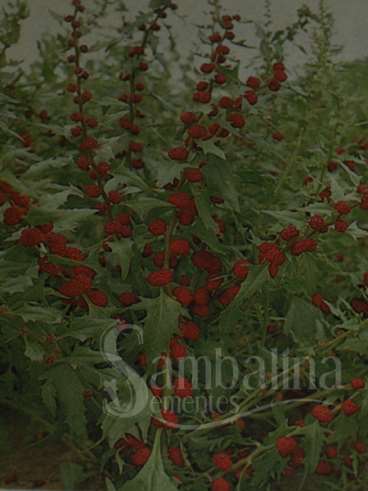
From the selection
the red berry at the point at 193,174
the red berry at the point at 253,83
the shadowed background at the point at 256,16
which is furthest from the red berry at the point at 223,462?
the shadowed background at the point at 256,16

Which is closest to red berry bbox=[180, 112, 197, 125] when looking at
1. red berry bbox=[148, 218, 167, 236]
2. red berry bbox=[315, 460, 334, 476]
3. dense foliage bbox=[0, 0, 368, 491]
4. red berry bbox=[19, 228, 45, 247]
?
dense foliage bbox=[0, 0, 368, 491]

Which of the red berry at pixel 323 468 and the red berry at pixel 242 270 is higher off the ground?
the red berry at pixel 242 270

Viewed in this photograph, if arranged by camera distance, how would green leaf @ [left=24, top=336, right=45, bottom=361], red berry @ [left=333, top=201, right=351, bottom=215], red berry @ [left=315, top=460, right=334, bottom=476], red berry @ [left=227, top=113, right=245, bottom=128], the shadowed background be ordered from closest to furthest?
green leaf @ [left=24, top=336, right=45, bottom=361] < red berry @ [left=333, top=201, right=351, bottom=215] < red berry @ [left=227, top=113, right=245, bottom=128] < red berry @ [left=315, top=460, right=334, bottom=476] < the shadowed background

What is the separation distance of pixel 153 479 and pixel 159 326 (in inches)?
6.1

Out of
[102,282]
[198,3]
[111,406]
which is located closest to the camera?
[111,406]

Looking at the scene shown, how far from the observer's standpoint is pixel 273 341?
1303 millimetres

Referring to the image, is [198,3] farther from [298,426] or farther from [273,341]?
[298,426]

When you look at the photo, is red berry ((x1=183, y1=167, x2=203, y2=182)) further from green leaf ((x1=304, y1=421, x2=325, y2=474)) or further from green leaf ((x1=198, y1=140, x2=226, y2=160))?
green leaf ((x1=304, y1=421, x2=325, y2=474))

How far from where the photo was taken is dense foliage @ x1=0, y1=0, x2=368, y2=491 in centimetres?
86

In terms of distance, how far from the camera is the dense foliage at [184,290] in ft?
2.81

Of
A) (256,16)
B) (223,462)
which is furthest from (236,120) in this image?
(256,16)

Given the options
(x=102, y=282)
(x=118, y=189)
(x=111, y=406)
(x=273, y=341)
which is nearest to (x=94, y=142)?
(x=118, y=189)

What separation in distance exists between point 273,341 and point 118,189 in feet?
1.23
